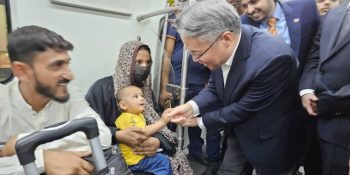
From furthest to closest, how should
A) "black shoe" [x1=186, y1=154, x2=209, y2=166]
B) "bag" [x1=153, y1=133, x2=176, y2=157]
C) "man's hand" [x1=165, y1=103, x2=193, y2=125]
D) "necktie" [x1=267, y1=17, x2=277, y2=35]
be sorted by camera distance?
"black shoe" [x1=186, y1=154, x2=209, y2=166] → "bag" [x1=153, y1=133, x2=176, y2=157] → "necktie" [x1=267, y1=17, x2=277, y2=35] → "man's hand" [x1=165, y1=103, x2=193, y2=125]

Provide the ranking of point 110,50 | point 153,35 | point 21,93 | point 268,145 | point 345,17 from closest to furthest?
point 21,93 < point 345,17 < point 268,145 < point 110,50 < point 153,35

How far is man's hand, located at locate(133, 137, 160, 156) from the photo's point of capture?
6.47 feet

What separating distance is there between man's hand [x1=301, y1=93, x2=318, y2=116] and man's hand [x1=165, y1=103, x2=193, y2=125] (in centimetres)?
62

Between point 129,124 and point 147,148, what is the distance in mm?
224

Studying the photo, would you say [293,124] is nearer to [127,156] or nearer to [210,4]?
[210,4]

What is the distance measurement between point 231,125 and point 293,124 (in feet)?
1.07

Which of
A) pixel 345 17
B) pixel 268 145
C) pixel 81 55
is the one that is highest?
pixel 345 17

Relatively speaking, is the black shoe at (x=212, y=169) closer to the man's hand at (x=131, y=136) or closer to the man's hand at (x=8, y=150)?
the man's hand at (x=131, y=136)

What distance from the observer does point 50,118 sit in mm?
1312

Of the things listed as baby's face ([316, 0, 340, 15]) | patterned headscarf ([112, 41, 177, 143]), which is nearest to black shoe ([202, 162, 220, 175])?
patterned headscarf ([112, 41, 177, 143])

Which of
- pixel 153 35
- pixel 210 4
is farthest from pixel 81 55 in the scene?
pixel 210 4

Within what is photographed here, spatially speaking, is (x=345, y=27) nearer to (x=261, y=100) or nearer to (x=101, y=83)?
(x=261, y=100)

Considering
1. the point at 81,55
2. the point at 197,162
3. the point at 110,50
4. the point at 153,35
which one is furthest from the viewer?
the point at 197,162

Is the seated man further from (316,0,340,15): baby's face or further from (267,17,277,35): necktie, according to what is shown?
(316,0,340,15): baby's face
